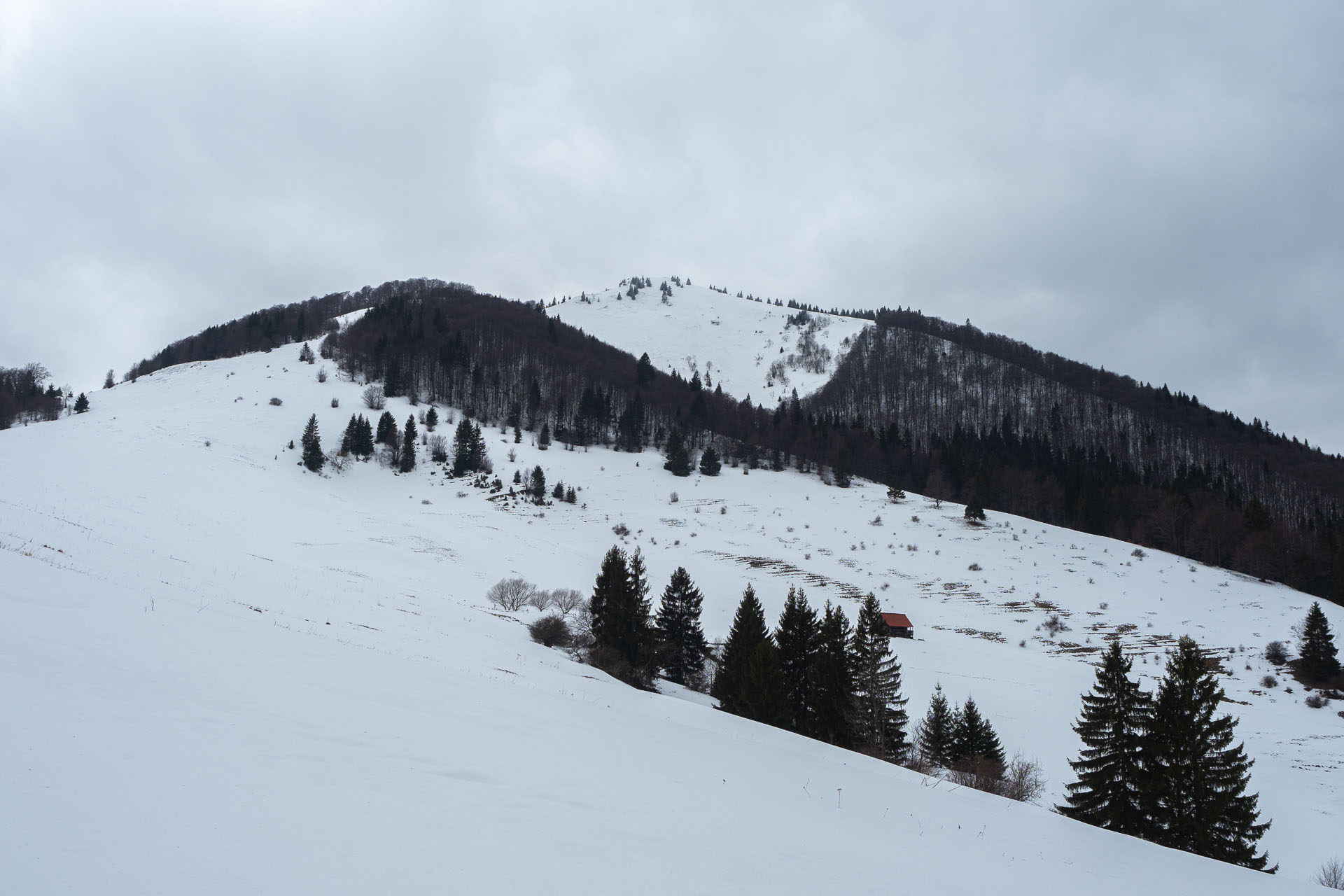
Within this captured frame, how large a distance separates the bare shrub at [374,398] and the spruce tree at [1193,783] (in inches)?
3462

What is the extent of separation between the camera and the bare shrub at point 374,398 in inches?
3192

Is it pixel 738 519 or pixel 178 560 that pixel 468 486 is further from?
pixel 178 560

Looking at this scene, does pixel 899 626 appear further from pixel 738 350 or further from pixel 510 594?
pixel 738 350

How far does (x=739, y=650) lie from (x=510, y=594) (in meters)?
12.9

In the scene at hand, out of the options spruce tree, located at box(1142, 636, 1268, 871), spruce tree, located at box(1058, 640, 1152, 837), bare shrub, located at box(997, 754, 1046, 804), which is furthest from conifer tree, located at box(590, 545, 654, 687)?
spruce tree, located at box(1142, 636, 1268, 871)

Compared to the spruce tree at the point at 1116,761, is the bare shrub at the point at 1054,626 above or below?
above

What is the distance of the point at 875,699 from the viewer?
71.5ft

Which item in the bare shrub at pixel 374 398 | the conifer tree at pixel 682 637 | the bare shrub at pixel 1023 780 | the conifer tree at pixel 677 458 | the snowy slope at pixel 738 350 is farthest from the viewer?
the snowy slope at pixel 738 350

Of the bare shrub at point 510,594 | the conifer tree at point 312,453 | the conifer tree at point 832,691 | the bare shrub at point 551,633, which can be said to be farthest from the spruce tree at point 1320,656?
the conifer tree at point 312,453

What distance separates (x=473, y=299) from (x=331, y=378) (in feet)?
206

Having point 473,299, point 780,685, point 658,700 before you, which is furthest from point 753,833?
point 473,299

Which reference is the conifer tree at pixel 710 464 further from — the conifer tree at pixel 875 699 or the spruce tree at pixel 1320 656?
the spruce tree at pixel 1320 656

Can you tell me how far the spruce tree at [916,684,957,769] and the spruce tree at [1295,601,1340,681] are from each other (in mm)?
23435

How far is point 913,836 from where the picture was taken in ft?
26.6
